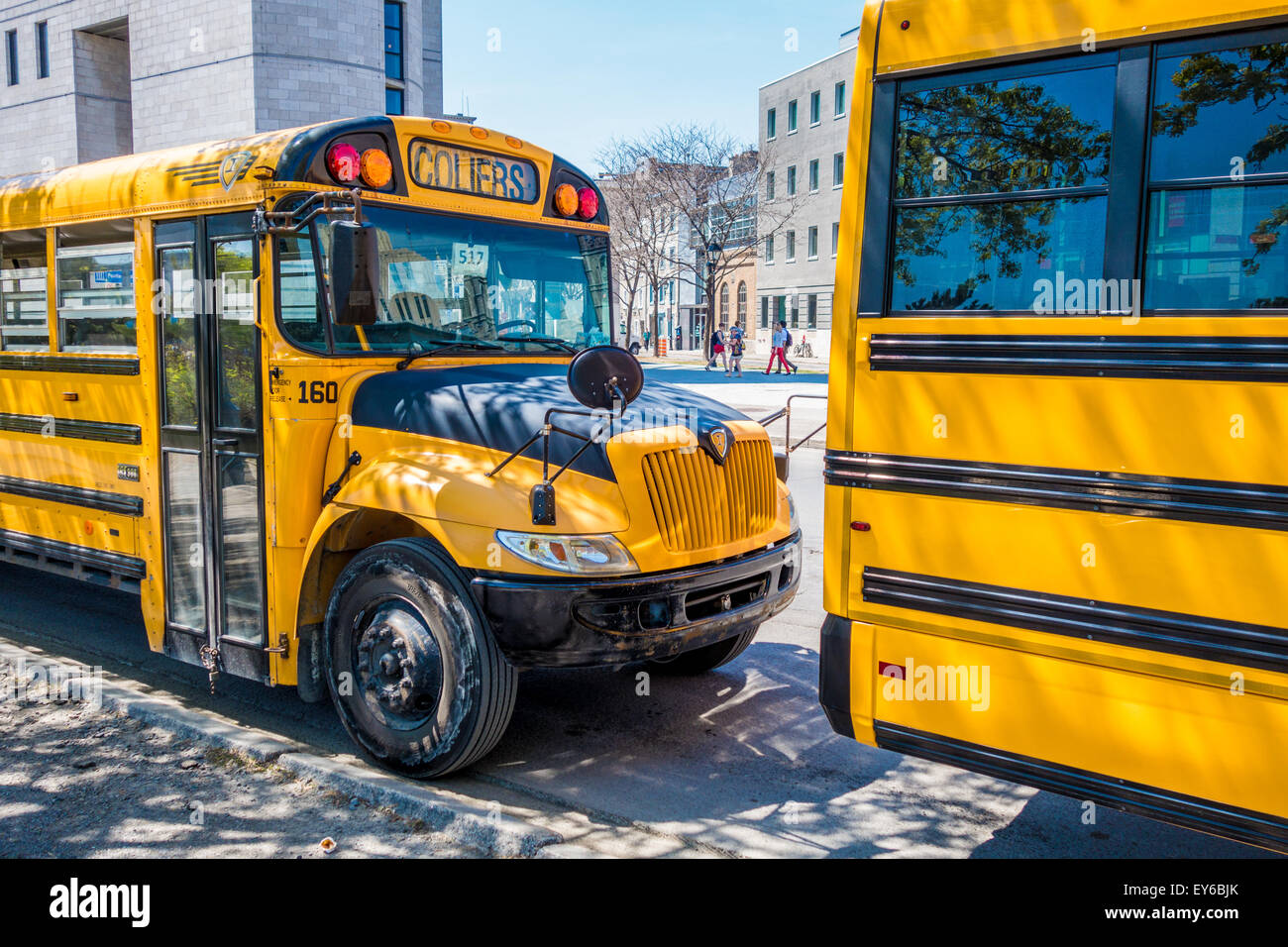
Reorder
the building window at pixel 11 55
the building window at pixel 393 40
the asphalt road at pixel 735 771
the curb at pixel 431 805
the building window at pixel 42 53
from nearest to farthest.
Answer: the curb at pixel 431 805 → the asphalt road at pixel 735 771 → the building window at pixel 393 40 → the building window at pixel 42 53 → the building window at pixel 11 55

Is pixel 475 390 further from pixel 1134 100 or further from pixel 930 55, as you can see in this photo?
pixel 1134 100

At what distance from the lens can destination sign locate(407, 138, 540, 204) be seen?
4.89 m

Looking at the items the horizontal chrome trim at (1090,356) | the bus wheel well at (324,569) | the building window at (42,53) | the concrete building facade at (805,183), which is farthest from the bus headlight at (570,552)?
the concrete building facade at (805,183)

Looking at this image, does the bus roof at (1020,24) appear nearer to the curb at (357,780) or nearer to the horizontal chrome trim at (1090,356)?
the horizontal chrome trim at (1090,356)

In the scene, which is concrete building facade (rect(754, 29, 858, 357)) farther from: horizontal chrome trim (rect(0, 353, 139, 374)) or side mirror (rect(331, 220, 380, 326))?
side mirror (rect(331, 220, 380, 326))

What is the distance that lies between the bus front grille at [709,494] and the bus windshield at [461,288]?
1.29 meters

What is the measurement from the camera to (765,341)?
53438 mm

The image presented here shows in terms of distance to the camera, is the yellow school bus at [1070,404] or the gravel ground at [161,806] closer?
the yellow school bus at [1070,404]

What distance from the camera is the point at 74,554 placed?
5891mm

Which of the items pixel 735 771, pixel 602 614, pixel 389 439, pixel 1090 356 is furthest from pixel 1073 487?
pixel 389 439

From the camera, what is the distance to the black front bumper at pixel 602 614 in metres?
3.95

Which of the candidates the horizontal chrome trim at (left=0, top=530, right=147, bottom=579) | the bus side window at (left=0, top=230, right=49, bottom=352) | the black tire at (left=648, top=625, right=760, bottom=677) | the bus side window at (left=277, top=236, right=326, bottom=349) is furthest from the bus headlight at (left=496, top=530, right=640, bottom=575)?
the bus side window at (left=0, top=230, right=49, bottom=352)
